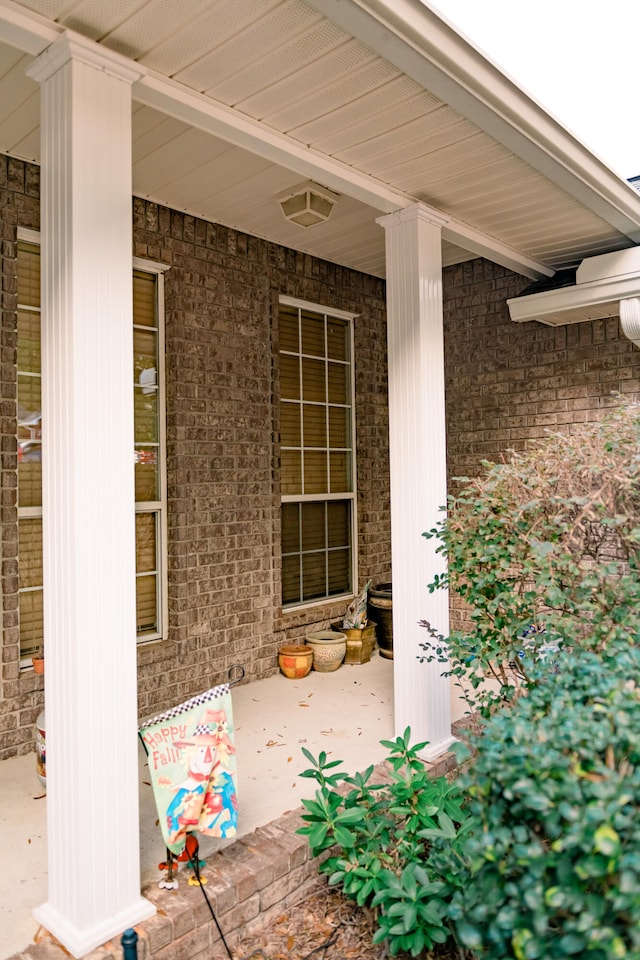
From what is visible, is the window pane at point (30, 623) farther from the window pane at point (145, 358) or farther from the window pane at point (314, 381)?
the window pane at point (314, 381)

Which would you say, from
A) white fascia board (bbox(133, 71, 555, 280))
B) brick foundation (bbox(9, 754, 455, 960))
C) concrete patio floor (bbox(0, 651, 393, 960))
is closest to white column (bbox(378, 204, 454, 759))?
white fascia board (bbox(133, 71, 555, 280))

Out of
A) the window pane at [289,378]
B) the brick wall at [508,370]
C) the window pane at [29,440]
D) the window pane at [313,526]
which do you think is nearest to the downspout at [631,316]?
the brick wall at [508,370]

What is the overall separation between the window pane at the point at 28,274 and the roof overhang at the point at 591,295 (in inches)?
124

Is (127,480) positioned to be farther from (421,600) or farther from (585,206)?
(585,206)

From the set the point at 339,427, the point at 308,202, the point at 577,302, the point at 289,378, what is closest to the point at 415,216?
the point at 308,202

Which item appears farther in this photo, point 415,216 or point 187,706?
point 415,216

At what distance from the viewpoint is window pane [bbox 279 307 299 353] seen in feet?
16.8

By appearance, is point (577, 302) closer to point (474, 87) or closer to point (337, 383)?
point (337, 383)

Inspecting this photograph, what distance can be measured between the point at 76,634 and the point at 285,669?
295 cm

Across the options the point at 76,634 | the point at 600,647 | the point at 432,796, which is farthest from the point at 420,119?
the point at 432,796

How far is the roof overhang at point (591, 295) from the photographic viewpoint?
412cm

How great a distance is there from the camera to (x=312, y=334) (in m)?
5.38

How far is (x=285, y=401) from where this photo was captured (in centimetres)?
514

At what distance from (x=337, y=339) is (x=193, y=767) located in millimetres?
4030
